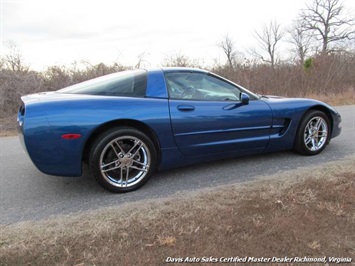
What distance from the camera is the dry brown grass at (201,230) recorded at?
2.02 meters

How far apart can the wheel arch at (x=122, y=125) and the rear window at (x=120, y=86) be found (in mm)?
323

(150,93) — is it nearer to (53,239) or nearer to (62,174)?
(62,174)

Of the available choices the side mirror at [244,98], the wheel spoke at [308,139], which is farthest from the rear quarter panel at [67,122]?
the wheel spoke at [308,139]

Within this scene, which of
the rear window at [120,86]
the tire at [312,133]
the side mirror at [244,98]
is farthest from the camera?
the tire at [312,133]

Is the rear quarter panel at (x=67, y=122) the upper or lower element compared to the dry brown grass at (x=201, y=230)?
upper

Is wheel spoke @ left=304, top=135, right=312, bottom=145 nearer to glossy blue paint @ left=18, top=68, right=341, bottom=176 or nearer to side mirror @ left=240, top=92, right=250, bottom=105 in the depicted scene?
glossy blue paint @ left=18, top=68, right=341, bottom=176

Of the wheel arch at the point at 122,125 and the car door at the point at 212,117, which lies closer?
the wheel arch at the point at 122,125

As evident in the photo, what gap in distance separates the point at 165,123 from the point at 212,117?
0.58m

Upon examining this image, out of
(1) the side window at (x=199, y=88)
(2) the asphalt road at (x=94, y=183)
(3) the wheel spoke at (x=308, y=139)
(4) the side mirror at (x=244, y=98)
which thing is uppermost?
(1) the side window at (x=199, y=88)

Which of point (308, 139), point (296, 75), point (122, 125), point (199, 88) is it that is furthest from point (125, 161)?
point (296, 75)

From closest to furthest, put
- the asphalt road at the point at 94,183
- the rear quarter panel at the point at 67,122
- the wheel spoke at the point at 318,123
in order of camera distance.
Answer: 1. the rear quarter panel at the point at 67,122
2. the asphalt road at the point at 94,183
3. the wheel spoke at the point at 318,123

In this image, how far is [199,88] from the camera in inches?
140

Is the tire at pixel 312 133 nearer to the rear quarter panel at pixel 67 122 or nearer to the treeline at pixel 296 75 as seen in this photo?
the rear quarter panel at pixel 67 122

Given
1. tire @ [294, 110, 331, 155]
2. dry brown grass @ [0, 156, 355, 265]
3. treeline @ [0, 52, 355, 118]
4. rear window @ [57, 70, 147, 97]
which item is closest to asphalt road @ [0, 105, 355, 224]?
tire @ [294, 110, 331, 155]
